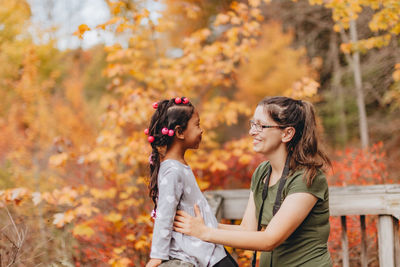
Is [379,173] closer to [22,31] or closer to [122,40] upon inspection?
[122,40]

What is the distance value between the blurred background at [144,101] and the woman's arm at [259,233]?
1.66 feet

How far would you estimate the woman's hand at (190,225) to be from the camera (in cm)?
159

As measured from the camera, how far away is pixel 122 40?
5.05 m

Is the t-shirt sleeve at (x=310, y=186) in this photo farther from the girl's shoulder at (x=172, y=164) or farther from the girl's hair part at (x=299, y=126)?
the girl's shoulder at (x=172, y=164)

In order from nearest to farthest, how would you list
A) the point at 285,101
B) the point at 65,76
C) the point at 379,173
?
the point at 285,101
the point at 379,173
the point at 65,76

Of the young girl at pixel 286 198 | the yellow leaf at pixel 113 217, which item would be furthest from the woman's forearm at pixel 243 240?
the yellow leaf at pixel 113 217

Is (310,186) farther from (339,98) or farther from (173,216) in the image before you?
(339,98)

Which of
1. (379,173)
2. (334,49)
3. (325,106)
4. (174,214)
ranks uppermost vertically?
(334,49)

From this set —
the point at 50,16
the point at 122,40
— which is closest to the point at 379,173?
the point at 122,40

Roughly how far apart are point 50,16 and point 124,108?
14.6 meters

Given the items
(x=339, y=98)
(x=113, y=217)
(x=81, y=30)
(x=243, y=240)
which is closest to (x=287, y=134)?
(x=243, y=240)

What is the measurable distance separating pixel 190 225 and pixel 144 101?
303 centimetres

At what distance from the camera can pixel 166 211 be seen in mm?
1603

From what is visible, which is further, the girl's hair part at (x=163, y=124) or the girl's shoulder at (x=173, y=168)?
the girl's hair part at (x=163, y=124)
